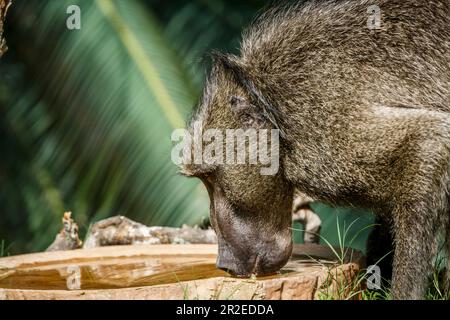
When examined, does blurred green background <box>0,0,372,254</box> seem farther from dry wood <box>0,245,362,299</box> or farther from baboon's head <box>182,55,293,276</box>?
baboon's head <box>182,55,293,276</box>

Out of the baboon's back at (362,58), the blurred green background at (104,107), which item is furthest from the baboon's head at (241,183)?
the blurred green background at (104,107)

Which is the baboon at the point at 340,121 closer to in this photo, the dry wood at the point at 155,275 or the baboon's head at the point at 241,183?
the baboon's head at the point at 241,183

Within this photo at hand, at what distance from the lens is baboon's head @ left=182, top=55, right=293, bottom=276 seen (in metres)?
3.97

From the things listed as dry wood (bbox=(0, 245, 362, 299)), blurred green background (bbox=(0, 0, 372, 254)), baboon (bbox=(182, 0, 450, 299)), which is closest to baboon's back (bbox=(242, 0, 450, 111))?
baboon (bbox=(182, 0, 450, 299))

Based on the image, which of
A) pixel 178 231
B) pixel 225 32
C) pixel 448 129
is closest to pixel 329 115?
pixel 448 129

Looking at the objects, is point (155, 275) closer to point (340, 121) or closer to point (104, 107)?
point (340, 121)

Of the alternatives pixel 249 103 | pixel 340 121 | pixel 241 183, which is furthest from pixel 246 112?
pixel 340 121

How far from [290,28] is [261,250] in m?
1.11

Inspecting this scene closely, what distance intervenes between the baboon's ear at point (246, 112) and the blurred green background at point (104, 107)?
4.21 feet

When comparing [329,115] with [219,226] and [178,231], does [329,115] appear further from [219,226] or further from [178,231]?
[178,231]

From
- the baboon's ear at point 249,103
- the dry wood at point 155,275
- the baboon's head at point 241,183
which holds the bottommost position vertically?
the dry wood at point 155,275

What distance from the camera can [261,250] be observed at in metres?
4.08

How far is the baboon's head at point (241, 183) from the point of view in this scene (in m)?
3.97

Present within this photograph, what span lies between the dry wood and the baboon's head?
5.9 inches
